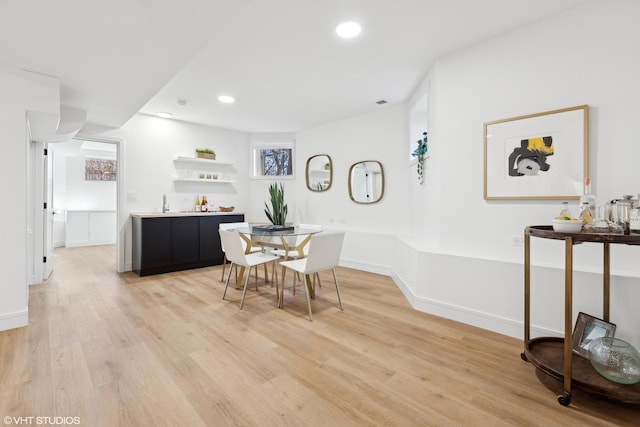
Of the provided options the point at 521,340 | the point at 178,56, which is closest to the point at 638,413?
the point at 521,340

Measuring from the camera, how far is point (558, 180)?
2242 mm

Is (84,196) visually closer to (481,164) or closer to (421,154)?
(421,154)

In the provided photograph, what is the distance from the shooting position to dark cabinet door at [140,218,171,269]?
4.21m

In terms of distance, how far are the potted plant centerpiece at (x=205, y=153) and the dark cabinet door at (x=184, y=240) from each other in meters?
1.21

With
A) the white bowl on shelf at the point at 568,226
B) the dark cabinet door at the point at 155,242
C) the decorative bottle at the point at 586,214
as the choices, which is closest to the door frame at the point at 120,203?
the dark cabinet door at the point at 155,242

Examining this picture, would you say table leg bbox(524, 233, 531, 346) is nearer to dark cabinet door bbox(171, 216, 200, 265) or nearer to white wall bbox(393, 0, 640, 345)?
white wall bbox(393, 0, 640, 345)

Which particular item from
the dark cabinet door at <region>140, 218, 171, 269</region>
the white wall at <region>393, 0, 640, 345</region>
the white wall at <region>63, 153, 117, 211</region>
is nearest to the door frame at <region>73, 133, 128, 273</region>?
the dark cabinet door at <region>140, 218, 171, 269</region>

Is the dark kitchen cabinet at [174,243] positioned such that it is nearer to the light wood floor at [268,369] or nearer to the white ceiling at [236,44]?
the light wood floor at [268,369]

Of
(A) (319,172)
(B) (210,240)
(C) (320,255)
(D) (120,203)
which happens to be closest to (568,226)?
(C) (320,255)

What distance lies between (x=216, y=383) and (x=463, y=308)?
2131mm

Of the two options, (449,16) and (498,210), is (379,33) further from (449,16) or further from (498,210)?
(498,210)

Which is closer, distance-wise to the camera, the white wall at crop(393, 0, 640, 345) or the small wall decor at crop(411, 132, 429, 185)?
the white wall at crop(393, 0, 640, 345)

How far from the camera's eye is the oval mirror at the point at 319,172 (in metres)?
5.35

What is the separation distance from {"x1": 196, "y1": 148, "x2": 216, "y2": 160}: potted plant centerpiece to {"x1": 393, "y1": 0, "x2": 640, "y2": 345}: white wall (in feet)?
12.6
